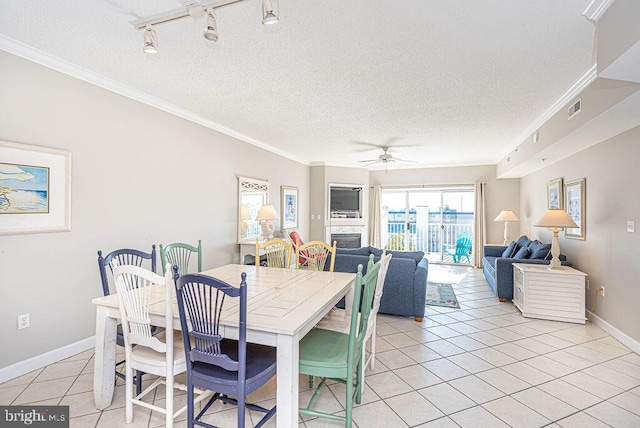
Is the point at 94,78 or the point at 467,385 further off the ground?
the point at 94,78

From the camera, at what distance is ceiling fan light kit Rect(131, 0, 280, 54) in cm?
157

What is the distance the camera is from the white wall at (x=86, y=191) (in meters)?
2.45

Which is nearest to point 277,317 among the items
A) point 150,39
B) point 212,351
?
point 212,351

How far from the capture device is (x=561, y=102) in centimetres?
347

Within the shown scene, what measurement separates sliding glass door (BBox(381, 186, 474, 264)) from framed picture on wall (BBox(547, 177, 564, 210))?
8.04 feet

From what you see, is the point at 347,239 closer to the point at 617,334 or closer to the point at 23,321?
the point at 617,334

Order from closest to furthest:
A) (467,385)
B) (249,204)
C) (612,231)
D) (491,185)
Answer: (467,385) → (612,231) → (249,204) → (491,185)

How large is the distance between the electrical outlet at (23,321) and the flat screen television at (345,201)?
6.27m

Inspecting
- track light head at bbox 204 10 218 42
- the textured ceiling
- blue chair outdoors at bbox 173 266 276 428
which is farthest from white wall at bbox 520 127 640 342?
track light head at bbox 204 10 218 42

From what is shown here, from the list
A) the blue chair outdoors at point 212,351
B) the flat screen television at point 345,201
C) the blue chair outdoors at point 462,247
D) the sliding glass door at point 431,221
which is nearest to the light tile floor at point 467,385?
the blue chair outdoors at point 212,351

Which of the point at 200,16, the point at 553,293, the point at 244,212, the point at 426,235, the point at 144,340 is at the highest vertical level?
the point at 200,16

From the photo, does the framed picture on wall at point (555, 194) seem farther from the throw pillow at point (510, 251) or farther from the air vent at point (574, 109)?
the air vent at point (574, 109)

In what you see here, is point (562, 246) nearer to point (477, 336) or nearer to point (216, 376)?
point (477, 336)

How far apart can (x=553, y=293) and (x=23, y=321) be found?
552cm
